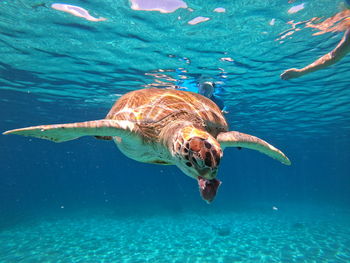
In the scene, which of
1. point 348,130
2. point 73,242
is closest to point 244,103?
point 73,242

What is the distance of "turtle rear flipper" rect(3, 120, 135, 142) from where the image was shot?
11.1 feet

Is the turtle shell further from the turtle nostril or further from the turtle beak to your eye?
the turtle beak

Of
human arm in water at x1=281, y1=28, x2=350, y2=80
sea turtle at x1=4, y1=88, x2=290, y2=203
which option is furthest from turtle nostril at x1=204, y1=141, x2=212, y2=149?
human arm in water at x1=281, y1=28, x2=350, y2=80

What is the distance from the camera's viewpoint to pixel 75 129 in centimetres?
350

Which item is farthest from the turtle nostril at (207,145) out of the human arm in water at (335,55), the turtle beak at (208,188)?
the human arm in water at (335,55)

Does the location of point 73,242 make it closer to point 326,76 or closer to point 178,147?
point 178,147

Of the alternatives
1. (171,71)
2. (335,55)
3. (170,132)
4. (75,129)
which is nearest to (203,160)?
(170,132)

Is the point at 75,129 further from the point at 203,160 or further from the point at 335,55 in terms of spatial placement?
the point at 335,55

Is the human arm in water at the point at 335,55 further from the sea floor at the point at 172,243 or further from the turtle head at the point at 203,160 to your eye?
the sea floor at the point at 172,243

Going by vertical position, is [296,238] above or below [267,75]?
below

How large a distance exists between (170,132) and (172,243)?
13.3 m

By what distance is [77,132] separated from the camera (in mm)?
3615

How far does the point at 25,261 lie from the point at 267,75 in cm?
1802

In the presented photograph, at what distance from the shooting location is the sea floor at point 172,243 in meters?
11.6
